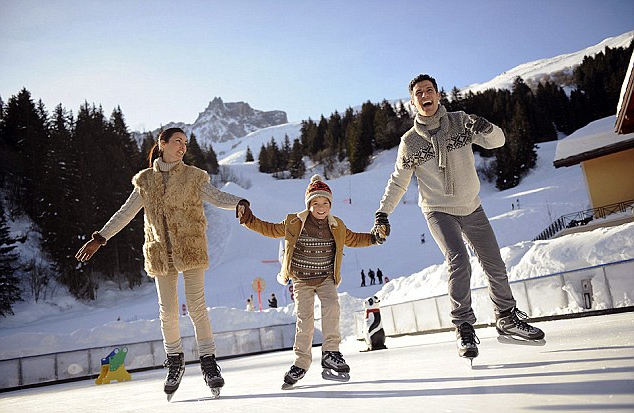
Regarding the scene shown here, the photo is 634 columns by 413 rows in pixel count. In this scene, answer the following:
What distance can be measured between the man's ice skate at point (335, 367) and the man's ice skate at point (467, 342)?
2.46 feet

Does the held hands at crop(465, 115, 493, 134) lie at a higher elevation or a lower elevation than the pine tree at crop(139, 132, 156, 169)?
lower

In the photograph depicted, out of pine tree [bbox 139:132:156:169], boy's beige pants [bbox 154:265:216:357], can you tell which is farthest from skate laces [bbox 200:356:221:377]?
pine tree [bbox 139:132:156:169]

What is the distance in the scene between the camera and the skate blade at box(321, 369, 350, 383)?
10.7ft

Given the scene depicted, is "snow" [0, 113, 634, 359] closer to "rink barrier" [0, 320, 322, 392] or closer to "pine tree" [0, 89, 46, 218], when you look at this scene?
"rink barrier" [0, 320, 322, 392]

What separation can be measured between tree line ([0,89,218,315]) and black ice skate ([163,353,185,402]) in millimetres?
29704

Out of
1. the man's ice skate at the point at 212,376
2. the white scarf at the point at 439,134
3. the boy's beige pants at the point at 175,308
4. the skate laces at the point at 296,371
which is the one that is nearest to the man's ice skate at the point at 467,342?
the white scarf at the point at 439,134

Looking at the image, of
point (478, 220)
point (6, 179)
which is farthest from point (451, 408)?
point (6, 179)

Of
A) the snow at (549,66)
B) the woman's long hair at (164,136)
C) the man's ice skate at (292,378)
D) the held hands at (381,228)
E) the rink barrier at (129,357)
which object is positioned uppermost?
the snow at (549,66)

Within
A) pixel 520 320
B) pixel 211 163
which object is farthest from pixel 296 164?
pixel 520 320

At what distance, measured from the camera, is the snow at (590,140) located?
16.7 meters

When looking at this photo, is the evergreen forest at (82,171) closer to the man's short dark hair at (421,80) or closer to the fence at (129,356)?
the fence at (129,356)

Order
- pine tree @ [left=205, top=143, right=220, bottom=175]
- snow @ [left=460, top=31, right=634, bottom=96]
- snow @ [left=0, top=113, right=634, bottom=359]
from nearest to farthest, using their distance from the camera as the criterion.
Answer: snow @ [left=0, top=113, right=634, bottom=359] → pine tree @ [left=205, top=143, right=220, bottom=175] → snow @ [left=460, top=31, right=634, bottom=96]

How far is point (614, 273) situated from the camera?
22.7 feet

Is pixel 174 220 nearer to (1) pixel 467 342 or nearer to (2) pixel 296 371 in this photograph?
(2) pixel 296 371
